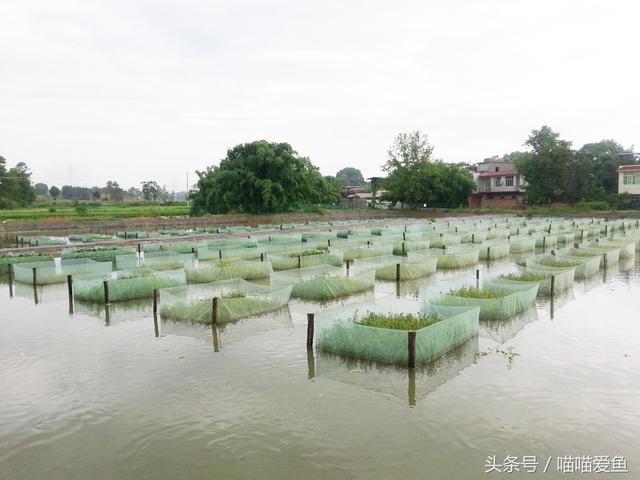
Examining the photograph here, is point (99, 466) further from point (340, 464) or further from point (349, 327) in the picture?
point (349, 327)

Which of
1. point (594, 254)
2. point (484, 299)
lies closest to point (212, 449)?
point (484, 299)

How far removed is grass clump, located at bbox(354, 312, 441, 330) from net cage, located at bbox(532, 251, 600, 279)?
8.48 m

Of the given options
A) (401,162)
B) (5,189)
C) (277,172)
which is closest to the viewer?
(277,172)

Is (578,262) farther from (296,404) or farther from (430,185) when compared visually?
(430,185)

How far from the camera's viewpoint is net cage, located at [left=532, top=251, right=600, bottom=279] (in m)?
16.6

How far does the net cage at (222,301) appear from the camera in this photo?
1161 centimetres

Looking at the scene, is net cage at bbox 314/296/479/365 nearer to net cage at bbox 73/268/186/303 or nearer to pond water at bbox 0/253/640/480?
pond water at bbox 0/253/640/480

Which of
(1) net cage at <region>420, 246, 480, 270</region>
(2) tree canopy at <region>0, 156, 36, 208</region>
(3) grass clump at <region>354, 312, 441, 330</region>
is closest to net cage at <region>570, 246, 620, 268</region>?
(1) net cage at <region>420, 246, 480, 270</region>

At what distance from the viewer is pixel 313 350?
383 inches

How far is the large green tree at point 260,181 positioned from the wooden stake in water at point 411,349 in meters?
36.0

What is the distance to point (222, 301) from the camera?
11609mm

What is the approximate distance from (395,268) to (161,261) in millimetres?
8526

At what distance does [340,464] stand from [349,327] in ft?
11.1

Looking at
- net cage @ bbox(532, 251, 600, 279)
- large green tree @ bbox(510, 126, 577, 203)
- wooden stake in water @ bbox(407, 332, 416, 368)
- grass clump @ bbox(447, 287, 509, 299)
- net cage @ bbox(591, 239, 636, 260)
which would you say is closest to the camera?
wooden stake in water @ bbox(407, 332, 416, 368)
